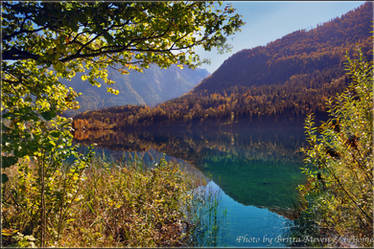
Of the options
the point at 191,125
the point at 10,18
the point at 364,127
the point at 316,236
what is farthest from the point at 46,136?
the point at 191,125

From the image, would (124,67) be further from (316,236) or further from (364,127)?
(316,236)

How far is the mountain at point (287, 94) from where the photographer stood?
3193 inches

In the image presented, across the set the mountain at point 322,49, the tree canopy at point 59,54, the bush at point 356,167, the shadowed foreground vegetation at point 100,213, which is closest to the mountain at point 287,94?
the mountain at point 322,49

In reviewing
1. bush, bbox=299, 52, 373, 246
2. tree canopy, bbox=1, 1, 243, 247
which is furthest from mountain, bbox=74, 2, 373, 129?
tree canopy, bbox=1, 1, 243, 247

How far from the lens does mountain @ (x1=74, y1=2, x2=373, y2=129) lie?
81.1 metres

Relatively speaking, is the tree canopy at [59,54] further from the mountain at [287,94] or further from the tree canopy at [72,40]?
the mountain at [287,94]

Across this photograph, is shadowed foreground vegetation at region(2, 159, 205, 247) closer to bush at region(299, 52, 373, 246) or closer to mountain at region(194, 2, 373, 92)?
bush at region(299, 52, 373, 246)

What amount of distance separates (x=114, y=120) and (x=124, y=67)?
352ft

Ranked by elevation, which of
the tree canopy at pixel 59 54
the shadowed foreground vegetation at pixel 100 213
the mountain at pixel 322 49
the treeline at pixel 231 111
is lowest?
the shadowed foreground vegetation at pixel 100 213

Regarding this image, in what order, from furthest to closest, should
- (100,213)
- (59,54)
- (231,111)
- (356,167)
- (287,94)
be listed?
(287,94) < (231,111) < (100,213) < (356,167) < (59,54)

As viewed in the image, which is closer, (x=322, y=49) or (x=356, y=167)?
(x=356, y=167)

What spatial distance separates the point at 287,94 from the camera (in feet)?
320

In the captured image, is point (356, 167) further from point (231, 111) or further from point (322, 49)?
point (322, 49)

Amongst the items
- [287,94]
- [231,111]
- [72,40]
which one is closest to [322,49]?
[287,94]
